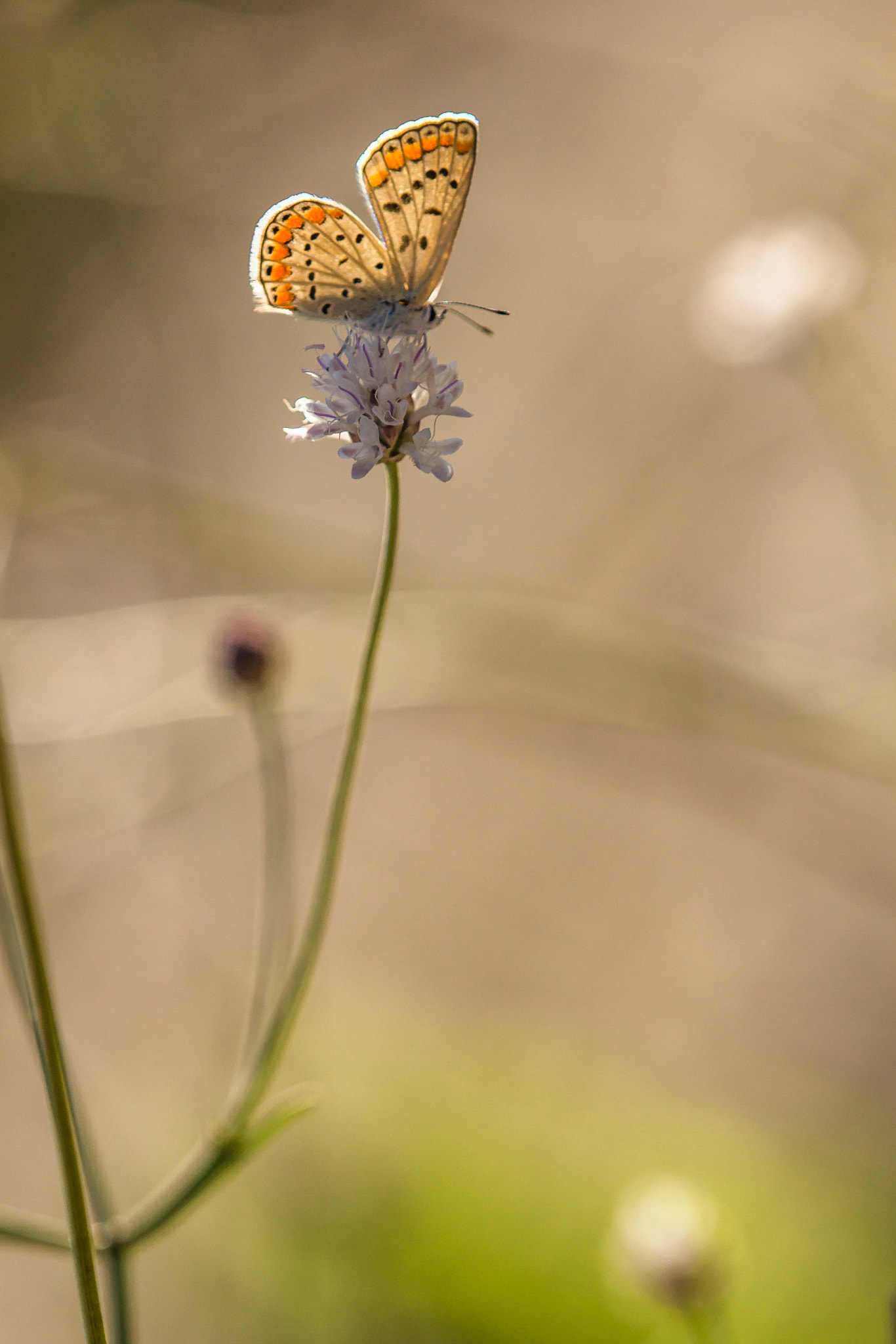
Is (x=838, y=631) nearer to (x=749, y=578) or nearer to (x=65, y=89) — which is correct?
(x=749, y=578)

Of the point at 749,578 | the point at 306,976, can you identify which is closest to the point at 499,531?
the point at 749,578

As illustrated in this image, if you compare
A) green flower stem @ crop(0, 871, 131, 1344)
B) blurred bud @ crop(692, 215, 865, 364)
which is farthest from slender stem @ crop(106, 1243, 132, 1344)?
blurred bud @ crop(692, 215, 865, 364)

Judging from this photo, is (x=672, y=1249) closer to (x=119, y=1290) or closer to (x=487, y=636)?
(x=119, y=1290)

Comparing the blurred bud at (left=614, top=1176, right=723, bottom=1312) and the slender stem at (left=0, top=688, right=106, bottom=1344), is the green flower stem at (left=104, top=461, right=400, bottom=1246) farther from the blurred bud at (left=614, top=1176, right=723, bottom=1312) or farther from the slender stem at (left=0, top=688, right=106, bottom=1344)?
the blurred bud at (left=614, top=1176, right=723, bottom=1312)

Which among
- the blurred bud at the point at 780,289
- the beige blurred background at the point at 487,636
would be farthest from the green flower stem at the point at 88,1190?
the blurred bud at the point at 780,289

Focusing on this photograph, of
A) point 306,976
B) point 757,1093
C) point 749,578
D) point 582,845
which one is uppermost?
point 749,578

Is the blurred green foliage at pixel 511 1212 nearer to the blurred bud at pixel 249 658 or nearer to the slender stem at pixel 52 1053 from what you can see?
the blurred bud at pixel 249 658
